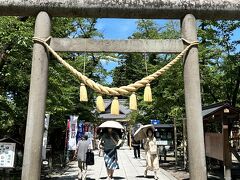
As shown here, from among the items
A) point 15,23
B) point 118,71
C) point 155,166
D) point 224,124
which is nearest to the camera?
point 15,23

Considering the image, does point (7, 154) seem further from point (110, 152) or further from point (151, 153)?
point (151, 153)

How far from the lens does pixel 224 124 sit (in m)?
11.6

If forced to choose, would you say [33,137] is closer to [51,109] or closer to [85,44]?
[85,44]

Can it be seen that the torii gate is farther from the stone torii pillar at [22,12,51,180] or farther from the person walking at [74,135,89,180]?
the person walking at [74,135,89,180]

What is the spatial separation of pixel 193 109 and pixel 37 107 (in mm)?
2382

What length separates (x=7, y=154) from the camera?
980 centimetres

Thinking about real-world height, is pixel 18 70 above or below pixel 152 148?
above

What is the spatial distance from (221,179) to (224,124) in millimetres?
2211

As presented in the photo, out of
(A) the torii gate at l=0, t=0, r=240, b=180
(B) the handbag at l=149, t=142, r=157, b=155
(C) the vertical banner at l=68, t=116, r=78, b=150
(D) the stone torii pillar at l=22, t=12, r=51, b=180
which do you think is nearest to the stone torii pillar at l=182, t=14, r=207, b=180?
(A) the torii gate at l=0, t=0, r=240, b=180

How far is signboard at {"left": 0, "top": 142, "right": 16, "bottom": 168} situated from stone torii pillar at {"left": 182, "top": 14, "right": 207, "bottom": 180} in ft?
21.1

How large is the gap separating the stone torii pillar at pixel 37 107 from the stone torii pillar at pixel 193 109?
7.34ft

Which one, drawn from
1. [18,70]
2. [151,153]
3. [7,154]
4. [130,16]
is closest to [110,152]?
[151,153]

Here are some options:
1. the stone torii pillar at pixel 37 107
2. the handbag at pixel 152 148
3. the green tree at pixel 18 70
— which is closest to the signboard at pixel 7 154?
the green tree at pixel 18 70

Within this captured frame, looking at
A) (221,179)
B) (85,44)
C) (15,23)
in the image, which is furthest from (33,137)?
(221,179)
